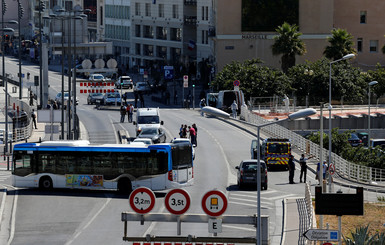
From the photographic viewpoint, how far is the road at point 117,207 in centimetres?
3775

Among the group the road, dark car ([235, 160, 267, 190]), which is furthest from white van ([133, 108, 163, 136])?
dark car ([235, 160, 267, 190])

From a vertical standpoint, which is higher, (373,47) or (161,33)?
(161,33)

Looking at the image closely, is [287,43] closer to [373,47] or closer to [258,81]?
[258,81]

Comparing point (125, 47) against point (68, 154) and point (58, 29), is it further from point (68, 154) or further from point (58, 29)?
point (68, 154)

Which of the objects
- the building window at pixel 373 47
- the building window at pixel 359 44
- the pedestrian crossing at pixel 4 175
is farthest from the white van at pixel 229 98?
the building window at pixel 373 47

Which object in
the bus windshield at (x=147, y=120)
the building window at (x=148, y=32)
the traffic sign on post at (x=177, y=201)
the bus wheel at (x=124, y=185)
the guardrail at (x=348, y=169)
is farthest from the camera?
the building window at (x=148, y=32)

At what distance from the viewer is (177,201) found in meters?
24.0

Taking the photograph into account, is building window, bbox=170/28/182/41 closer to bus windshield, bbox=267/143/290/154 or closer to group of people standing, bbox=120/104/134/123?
group of people standing, bbox=120/104/134/123

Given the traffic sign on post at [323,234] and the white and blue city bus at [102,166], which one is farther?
the white and blue city bus at [102,166]

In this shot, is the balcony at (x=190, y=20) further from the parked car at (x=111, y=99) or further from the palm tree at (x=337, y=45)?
the parked car at (x=111, y=99)

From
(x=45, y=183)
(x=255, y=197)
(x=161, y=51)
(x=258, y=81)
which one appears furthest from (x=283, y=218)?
(x=161, y=51)

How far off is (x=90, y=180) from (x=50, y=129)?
15.9m

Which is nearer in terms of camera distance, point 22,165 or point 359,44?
point 22,165

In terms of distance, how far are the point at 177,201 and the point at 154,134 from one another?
3963 cm
